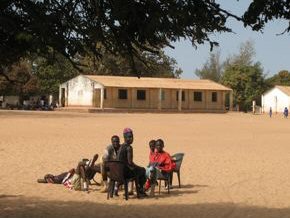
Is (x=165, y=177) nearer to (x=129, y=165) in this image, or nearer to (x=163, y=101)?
(x=129, y=165)

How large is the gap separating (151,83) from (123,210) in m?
51.5

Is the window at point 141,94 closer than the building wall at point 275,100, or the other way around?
the window at point 141,94

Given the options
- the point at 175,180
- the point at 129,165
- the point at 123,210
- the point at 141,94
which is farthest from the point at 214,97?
the point at 123,210

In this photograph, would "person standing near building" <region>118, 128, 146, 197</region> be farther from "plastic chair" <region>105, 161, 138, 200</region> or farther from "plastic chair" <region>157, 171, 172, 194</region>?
"plastic chair" <region>157, 171, 172, 194</region>

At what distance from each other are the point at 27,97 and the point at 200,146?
1935 inches

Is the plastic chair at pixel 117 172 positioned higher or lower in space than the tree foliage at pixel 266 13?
lower

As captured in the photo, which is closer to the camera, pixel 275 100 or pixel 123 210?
pixel 123 210

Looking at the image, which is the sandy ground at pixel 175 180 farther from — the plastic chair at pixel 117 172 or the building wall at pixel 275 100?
the building wall at pixel 275 100

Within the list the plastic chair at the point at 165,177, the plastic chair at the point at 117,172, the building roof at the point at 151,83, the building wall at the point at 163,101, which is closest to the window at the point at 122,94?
the building wall at the point at 163,101

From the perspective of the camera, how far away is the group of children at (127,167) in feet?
35.2

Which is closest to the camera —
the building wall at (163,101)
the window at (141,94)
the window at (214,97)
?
the building wall at (163,101)

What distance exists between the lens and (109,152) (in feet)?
37.0

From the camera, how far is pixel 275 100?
7688 centimetres

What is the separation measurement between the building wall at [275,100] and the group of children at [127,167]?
214 feet
